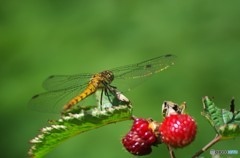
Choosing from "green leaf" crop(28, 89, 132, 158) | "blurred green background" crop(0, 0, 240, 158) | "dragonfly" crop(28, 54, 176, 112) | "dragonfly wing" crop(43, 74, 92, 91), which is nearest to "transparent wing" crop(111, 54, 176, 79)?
"dragonfly" crop(28, 54, 176, 112)

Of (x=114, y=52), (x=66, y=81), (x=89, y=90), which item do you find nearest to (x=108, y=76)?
(x=89, y=90)

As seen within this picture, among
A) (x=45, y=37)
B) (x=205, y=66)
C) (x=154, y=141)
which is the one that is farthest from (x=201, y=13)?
(x=154, y=141)

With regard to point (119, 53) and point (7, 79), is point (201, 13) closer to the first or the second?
point (119, 53)

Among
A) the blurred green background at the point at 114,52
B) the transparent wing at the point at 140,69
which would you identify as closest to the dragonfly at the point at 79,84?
the transparent wing at the point at 140,69

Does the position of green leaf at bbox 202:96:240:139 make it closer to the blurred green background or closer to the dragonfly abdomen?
the dragonfly abdomen

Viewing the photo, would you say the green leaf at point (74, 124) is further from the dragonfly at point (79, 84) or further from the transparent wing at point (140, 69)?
the transparent wing at point (140, 69)

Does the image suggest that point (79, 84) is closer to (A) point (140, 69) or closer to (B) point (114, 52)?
(A) point (140, 69)
